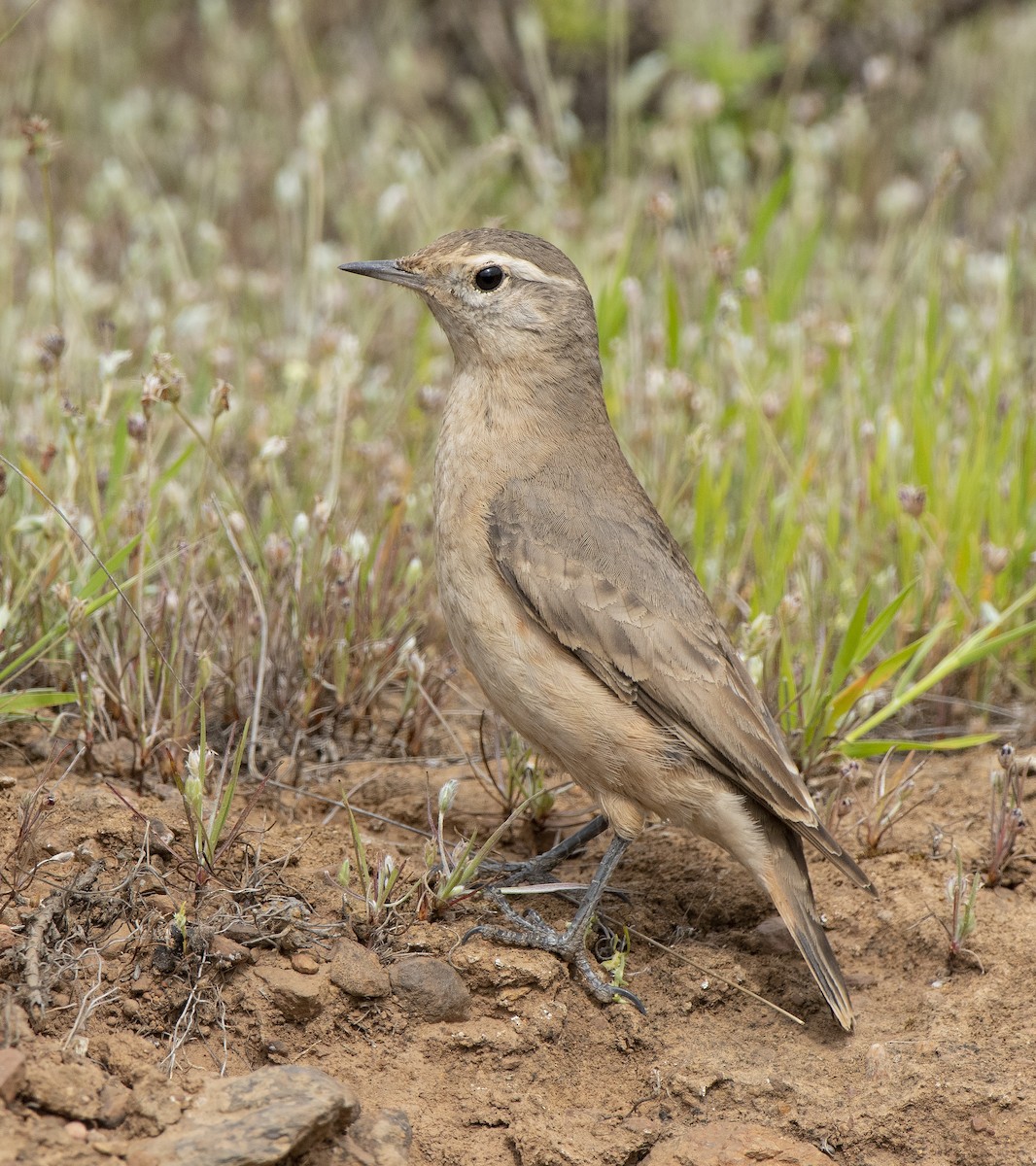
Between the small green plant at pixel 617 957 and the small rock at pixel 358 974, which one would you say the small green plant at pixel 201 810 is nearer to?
the small rock at pixel 358 974

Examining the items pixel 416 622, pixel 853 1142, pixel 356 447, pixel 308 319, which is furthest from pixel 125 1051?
pixel 308 319

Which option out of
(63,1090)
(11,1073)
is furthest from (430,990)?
(11,1073)

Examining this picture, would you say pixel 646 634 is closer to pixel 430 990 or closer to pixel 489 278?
pixel 430 990

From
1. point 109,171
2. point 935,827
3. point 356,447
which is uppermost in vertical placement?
point 109,171

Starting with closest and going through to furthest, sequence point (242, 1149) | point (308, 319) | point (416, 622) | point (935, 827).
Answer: point (242, 1149) → point (935, 827) → point (416, 622) → point (308, 319)

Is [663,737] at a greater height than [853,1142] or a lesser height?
greater

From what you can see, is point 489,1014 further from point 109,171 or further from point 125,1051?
point 109,171

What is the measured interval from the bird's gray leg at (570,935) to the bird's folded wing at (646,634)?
47 cm

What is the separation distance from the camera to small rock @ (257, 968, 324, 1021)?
3582 mm

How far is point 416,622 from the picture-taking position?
5.13 meters

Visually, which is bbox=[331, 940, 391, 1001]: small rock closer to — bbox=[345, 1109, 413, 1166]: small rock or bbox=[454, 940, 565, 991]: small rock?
bbox=[454, 940, 565, 991]: small rock

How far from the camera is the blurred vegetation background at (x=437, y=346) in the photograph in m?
4.71

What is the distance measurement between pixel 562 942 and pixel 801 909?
0.68 m

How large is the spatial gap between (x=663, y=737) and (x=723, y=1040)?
0.85 m
